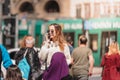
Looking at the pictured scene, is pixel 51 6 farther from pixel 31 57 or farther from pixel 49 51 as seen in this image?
pixel 49 51

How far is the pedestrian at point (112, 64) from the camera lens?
39.0 feet

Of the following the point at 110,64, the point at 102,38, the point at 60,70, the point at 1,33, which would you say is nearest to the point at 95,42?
the point at 102,38

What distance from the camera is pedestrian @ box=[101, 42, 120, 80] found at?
1189cm

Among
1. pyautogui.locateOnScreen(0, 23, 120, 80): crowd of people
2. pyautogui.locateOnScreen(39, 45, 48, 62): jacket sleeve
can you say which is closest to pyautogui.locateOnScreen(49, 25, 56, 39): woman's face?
pyautogui.locateOnScreen(0, 23, 120, 80): crowd of people

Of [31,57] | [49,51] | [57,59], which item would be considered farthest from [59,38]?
[57,59]

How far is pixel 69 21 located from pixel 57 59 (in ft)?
73.1

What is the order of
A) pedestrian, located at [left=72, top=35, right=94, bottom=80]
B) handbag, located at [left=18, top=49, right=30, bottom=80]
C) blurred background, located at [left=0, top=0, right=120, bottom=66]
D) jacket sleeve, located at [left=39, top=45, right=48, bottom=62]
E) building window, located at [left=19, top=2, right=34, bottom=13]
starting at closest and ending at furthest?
1. jacket sleeve, located at [left=39, top=45, right=48, bottom=62]
2. handbag, located at [left=18, top=49, right=30, bottom=80]
3. pedestrian, located at [left=72, top=35, right=94, bottom=80]
4. blurred background, located at [left=0, top=0, right=120, bottom=66]
5. building window, located at [left=19, top=2, right=34, bottom=13]

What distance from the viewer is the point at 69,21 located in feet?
98.0

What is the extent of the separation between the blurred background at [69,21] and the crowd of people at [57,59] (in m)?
14.4

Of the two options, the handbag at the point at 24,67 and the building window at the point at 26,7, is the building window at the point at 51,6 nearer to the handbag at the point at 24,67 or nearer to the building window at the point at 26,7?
the building window at the point at 26,7

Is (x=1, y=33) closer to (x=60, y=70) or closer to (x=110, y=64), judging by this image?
(x=110, y=64)

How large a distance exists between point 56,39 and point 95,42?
19.5m

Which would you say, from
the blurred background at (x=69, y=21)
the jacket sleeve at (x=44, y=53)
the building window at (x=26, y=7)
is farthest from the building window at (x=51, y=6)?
the jacket sleeve at (x=44, y=53)

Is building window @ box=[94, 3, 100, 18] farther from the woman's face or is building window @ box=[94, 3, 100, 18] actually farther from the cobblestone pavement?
the woman's face
